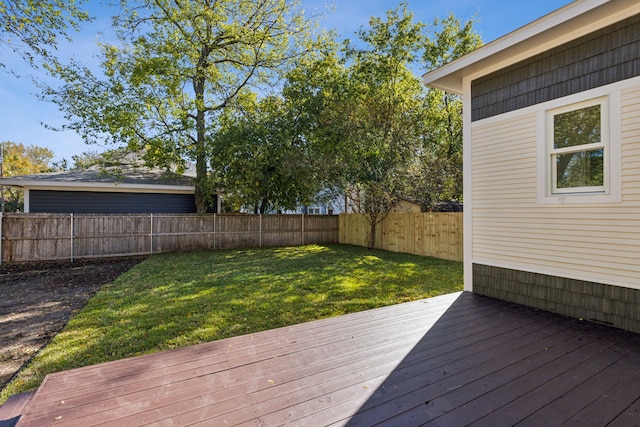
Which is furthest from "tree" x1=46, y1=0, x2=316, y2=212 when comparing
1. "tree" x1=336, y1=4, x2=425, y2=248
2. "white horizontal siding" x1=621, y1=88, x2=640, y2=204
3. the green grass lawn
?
"white horizontal siding" x1=621, y1=88, x2=640, y2=204

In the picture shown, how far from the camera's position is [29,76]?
6859 mm

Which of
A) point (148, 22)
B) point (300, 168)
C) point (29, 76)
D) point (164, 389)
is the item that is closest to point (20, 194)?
point (148, 22)

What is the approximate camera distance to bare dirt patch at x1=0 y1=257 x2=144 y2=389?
3.28m

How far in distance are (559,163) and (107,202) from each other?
1369 centimetres

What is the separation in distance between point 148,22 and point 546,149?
43.3ft

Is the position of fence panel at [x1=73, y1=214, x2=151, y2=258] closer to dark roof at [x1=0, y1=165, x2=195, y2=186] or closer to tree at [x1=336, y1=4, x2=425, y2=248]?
dark roof at [x1=0, y1=165, x2=195, y2=186]

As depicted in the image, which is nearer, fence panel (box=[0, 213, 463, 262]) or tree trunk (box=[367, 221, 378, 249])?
fence panel (box=[0, 213, 463, 262])

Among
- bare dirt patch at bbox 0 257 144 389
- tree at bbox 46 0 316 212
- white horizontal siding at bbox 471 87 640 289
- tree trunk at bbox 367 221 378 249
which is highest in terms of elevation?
tree at bbox 46 0 316 212

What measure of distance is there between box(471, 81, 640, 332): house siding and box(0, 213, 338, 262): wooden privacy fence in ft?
29.6

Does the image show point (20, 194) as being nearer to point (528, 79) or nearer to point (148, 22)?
point (148, 22)

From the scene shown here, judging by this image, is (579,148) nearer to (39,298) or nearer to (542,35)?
(542,35)

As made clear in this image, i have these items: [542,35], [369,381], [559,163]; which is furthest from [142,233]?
[542,35]

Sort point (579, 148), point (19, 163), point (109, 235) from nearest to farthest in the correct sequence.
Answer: point (579, 148), point (109, 235), point (19, 163)

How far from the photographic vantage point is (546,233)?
3678 mm
